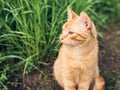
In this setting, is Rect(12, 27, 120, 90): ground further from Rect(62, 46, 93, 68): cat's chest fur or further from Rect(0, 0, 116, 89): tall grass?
Rect(62, 46, 93, 68): cat's chest fur

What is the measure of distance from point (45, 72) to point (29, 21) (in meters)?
0.51

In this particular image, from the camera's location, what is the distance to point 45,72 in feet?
13.1

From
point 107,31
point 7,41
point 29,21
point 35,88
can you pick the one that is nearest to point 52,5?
point 29,21

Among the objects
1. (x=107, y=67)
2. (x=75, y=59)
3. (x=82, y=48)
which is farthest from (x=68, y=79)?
(x=107, y=67)

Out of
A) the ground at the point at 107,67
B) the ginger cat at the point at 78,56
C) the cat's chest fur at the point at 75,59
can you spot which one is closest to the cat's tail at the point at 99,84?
the ginger cat at the point at 78,56

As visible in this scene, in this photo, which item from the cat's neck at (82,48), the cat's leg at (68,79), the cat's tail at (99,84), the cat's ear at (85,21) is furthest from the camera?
the cat's tail at (99,84)

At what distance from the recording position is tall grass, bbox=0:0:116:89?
3844 mm

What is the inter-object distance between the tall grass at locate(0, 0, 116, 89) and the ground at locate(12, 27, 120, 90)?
0.09 metres

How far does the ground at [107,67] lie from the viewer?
12.9ft

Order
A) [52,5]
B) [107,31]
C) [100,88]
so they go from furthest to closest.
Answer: [107,31] < [52,5] < [100,88]

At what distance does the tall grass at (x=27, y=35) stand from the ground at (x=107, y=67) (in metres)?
0.09

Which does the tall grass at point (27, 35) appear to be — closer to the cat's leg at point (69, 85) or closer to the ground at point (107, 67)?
the ground at point (107, 67)

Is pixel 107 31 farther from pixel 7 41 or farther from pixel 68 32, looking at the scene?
pixel 68 32

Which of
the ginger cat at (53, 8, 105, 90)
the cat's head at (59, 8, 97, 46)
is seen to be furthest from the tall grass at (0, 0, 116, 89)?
the cat's head at (59, 8, 97, 46)
